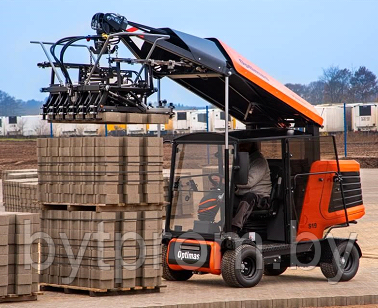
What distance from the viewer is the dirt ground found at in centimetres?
3956

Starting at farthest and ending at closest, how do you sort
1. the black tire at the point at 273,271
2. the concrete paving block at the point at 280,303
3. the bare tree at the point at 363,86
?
the bare tree at the point at 363,86, the black tire at the point at 273,271, the concrete paving block at the point at 280,303

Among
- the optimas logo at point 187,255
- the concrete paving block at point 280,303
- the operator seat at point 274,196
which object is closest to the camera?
the concrete paving block at point 280,303

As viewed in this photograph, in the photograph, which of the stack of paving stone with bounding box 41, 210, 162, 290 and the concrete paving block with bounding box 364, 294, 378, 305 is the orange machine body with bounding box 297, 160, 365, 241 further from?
the stack of paving stone with bounding box 41, 210, 162, 290

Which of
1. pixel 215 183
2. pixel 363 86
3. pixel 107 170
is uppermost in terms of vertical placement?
pixel 363 86

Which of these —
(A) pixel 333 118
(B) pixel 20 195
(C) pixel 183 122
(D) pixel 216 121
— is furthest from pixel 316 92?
(B) pixel 20 195

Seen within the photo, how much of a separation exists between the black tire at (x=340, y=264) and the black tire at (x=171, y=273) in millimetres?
1841

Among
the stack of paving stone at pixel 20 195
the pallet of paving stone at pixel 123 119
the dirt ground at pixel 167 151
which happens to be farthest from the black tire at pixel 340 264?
the dirt ground at pixel 167 151

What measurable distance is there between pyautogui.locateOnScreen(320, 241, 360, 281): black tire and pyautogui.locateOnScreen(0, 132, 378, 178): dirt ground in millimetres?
26296

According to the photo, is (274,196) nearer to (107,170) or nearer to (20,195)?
(107,170)

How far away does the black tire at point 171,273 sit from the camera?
11312 mm

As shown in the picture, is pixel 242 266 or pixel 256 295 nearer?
pixel 256 295

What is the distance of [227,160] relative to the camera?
35.6 ft

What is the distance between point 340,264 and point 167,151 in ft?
107

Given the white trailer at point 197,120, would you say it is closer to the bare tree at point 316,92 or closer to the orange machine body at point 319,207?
the orange machine body at point 319,207
